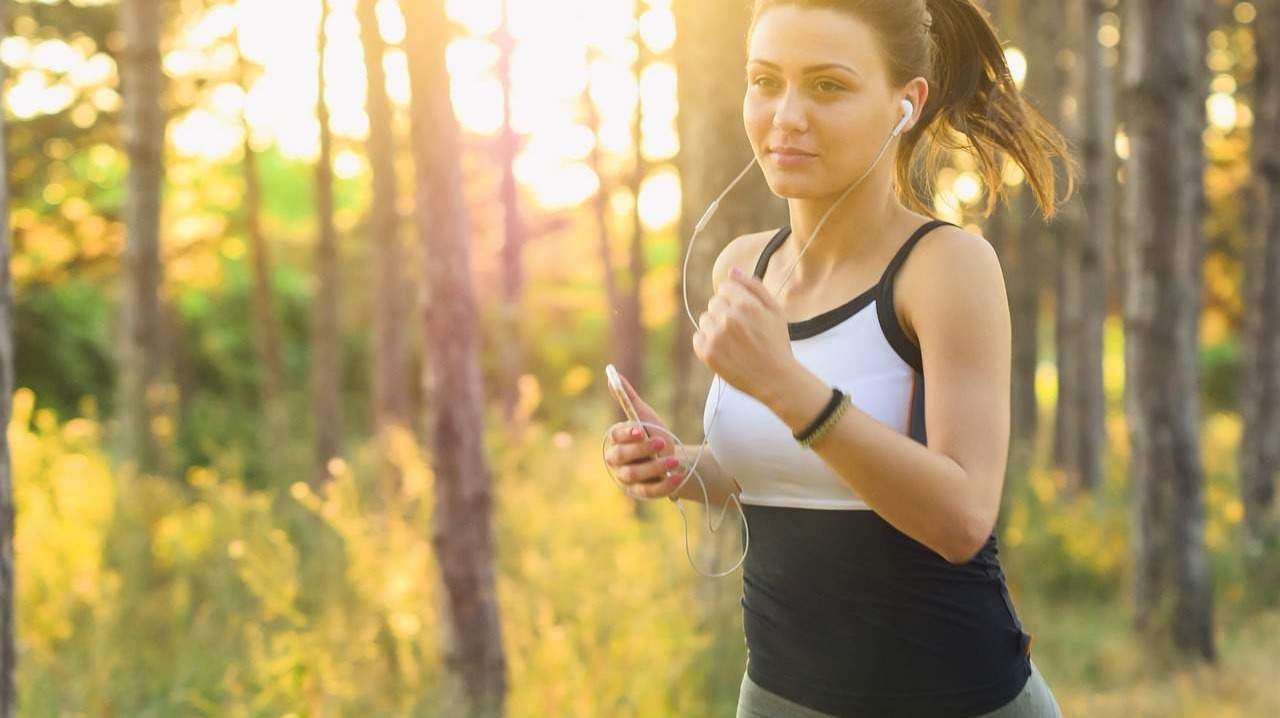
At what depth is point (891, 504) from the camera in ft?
6.07

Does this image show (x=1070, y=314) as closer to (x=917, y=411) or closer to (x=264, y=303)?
(x=264, y=303)

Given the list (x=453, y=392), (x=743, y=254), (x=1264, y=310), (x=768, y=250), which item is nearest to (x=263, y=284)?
(x=1264, y=310)

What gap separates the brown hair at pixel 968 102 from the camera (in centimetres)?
219

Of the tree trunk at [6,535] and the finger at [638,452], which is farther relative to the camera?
the tree trunk at [6,535]

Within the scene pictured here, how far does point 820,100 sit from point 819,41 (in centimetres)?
9

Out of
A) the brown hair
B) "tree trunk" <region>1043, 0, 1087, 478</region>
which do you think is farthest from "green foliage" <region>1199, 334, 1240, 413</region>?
the brown hair

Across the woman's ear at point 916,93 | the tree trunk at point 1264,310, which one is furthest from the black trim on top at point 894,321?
the tree trunk at point 1264,310

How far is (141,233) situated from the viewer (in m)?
9.81

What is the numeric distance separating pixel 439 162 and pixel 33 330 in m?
17.6

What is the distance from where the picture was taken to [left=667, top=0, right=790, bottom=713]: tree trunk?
5.41 m

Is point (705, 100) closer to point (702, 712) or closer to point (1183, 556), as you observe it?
point (702, 712)

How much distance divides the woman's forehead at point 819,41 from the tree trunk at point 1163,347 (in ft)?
18.1

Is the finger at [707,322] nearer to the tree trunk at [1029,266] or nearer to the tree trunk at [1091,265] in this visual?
the tree trunk at [1029,266]

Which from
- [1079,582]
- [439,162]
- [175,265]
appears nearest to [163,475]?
[439,162]
